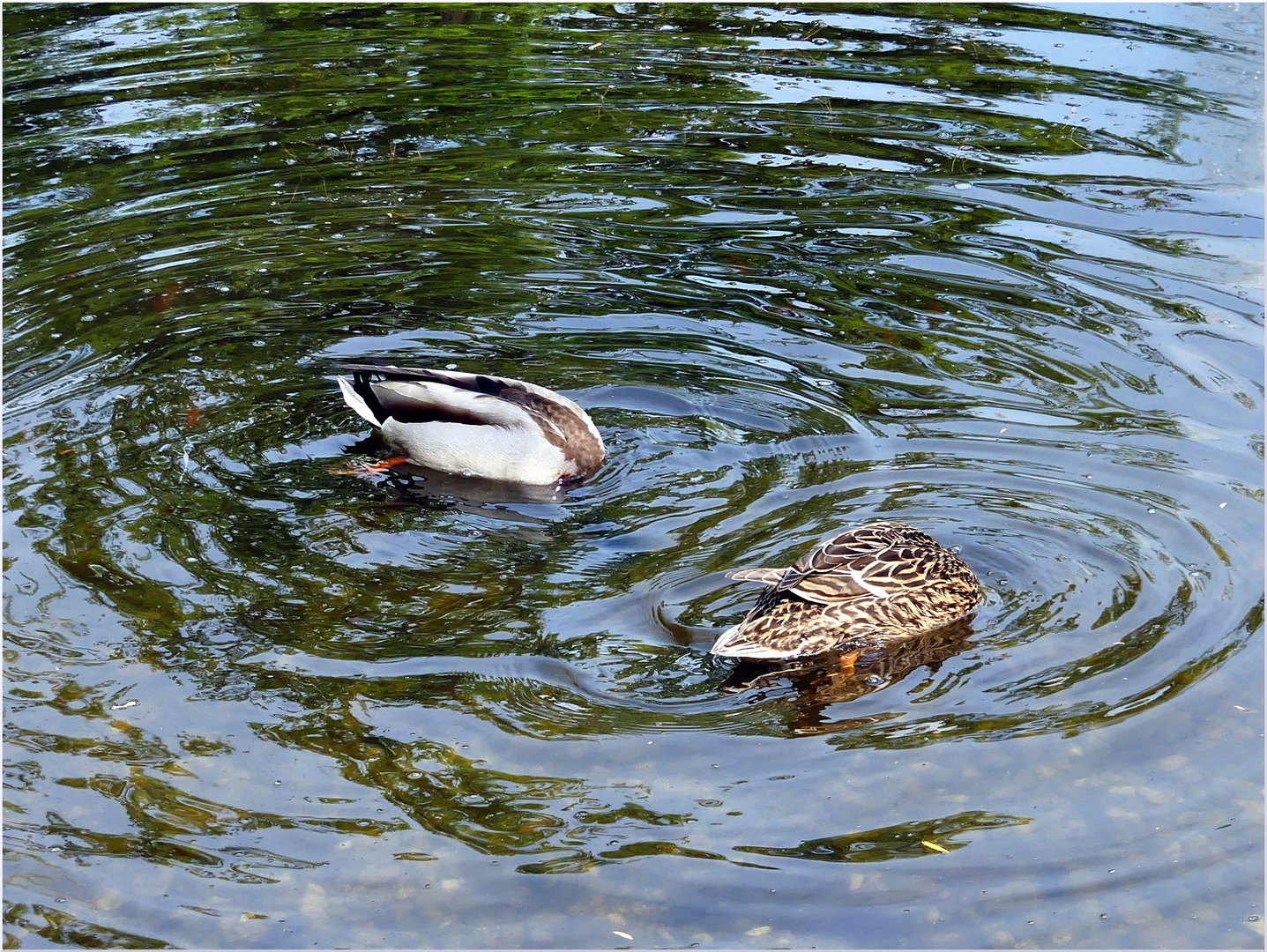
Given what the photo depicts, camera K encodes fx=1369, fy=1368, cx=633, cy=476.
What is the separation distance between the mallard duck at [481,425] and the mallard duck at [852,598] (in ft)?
5.80

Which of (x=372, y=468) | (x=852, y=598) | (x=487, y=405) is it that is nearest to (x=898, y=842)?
(x=852, y=598)

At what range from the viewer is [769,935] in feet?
15.6

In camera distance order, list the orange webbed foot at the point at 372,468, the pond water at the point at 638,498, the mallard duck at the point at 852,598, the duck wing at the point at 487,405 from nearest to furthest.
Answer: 1. the pond water at the point at 638,498
2. the mallard duck at the point at 852,598
3. the duck wing at the point at 487,405
4. the orange webbed foot at the point at 372,468

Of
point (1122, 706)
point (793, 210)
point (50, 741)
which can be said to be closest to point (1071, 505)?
point (1122, 706)

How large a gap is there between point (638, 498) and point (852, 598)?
5.72 feet

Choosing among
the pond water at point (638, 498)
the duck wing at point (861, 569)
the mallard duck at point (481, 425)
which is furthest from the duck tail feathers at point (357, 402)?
the duck wing at point (861, 569)

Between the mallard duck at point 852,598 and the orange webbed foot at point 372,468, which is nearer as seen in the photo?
the mallard duck at point 852,598

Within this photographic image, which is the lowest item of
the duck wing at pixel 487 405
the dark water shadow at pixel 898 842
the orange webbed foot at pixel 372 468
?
the dark water shadow at pixel 898 842

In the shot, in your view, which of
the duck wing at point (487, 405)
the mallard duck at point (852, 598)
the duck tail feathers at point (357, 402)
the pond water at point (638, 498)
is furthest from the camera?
the duck tail feathers at point (357, 402)

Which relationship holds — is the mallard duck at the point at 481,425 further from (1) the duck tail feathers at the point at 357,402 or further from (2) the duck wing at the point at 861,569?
(2) the duck wing at the point at 861,569

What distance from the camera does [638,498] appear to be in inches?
300

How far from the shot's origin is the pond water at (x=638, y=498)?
16.5 feet

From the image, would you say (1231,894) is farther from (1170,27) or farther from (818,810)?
(1170,27)

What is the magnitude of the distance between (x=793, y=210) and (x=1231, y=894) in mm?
6943
